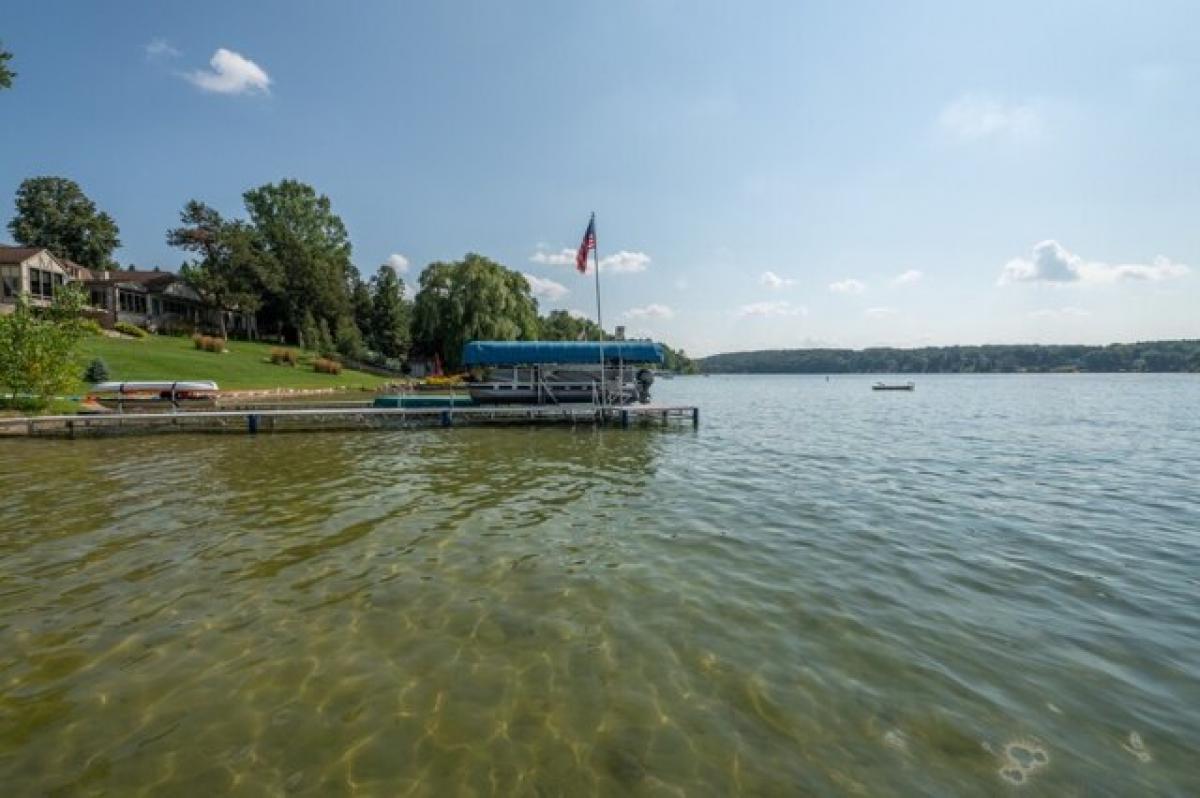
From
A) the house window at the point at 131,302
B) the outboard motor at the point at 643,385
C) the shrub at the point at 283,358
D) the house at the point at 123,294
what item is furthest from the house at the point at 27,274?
the outboard motor at the point at 643,385

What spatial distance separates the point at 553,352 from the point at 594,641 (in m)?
23.2

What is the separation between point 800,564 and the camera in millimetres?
8375

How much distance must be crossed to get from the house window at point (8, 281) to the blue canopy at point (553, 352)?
5378 centimetres

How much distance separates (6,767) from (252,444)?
19.2m

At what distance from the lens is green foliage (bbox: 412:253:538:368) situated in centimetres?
5753

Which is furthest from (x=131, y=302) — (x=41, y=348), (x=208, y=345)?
(x=41, y=348)

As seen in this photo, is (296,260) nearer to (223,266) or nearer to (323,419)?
(223,266)

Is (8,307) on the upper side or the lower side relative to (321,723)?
upper

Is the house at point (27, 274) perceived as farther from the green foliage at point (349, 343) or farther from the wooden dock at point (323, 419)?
the wooden dock at point (323, 419)

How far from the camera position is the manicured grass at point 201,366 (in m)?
41.4

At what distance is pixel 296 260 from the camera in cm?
7231

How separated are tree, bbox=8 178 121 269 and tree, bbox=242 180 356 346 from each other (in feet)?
63.6

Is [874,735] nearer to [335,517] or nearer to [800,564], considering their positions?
[800,564]

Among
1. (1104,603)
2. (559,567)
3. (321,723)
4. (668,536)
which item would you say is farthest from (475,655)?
(1104,603)
